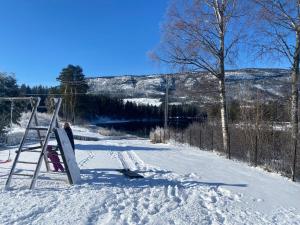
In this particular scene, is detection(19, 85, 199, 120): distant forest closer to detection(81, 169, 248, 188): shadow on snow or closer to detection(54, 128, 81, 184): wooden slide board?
detection(81, 169, 248, 188): shadow on snow

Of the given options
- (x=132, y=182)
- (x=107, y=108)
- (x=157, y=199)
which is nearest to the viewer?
(x=157, y=199)

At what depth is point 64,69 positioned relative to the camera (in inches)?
2616

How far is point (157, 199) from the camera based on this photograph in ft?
26.4

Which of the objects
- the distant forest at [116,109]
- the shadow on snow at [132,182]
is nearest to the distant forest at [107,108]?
the distant forest at [116,109]

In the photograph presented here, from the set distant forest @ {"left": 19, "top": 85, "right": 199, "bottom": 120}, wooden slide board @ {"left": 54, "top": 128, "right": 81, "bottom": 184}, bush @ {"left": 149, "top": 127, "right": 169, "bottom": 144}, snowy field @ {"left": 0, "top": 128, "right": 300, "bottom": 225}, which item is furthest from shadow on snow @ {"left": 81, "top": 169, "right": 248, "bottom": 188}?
distant forest @ {"left": 19, "top": 85, "right": 199, "bottom": 120}

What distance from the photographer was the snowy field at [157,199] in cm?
654

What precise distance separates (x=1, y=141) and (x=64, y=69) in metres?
43.8

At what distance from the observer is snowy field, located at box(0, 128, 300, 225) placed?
21.4 feet

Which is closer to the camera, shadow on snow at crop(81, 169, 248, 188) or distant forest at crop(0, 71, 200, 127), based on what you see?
shadow on snow at crop(81, 169, 248, 188)

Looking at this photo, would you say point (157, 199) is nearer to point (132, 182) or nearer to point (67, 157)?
point (132, 182)

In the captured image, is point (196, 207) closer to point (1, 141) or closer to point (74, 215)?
point (74, 215)

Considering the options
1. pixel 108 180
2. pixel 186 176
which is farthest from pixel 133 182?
pixel 186 176

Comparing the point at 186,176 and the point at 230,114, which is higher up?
the point at 230,114

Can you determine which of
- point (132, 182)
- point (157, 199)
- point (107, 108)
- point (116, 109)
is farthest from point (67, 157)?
point (116, 109)
